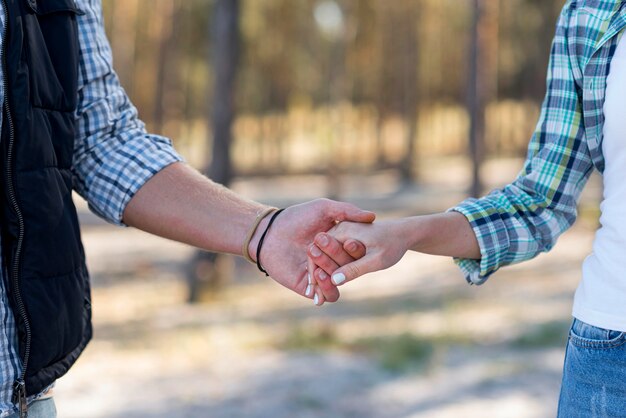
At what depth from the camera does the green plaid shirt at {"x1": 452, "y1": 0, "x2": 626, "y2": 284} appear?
191 cm

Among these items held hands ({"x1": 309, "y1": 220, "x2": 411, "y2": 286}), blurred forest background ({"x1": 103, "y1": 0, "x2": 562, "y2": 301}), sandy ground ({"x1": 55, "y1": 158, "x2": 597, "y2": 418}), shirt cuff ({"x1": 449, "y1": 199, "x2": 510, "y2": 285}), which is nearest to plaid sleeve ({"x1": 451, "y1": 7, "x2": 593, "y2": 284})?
shirt cuff ({"x1": 449, "y1": 199, "x2": 510, "y2": 285})

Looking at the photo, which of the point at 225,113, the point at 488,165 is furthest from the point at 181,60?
the point at 225,113

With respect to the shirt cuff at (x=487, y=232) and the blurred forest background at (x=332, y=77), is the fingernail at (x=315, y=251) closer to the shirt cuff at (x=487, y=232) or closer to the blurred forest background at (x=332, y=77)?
the shirt cuff at (x=487, y=232)

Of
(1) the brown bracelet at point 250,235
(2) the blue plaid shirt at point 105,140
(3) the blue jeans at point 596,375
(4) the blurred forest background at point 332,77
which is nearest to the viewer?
(3) the blue jeans at point 596,375

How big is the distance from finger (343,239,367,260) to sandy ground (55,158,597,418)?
3.50 meters

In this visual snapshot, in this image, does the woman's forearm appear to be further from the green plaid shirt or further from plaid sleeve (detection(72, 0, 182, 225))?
plaid sleeve (detection(72, 0, 182, 225))

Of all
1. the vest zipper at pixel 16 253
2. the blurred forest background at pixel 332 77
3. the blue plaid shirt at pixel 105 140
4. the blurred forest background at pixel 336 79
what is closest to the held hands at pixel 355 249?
the blue plaid shirt at pixel 105 140

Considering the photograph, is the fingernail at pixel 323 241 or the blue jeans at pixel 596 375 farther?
the fingernail at pixel 323 241

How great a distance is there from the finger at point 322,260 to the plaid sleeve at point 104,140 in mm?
403

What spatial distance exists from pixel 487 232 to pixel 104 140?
893 millimetres

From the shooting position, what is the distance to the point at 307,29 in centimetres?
2367

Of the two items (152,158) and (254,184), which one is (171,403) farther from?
(254,184)

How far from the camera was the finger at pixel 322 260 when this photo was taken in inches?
85.1

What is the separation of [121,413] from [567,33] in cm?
437
